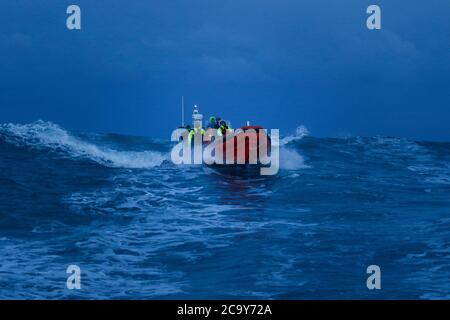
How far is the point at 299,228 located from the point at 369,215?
2815mm

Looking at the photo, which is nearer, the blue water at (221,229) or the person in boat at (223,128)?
the blue water at (221,229)

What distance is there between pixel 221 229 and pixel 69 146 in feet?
63.2

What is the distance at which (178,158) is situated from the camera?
28891 millimetres

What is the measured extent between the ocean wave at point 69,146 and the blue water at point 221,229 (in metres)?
0.58

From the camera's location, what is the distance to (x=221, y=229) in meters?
16.3

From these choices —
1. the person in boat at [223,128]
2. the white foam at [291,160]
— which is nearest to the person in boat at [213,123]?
the person in boat at [223,128]

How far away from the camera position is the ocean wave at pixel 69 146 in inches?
1177

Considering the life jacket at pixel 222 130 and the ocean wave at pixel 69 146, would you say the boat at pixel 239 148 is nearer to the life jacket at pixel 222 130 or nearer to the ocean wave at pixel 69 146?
the life jacket at pixel 222 130

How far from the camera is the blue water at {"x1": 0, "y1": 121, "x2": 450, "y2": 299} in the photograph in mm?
12094
